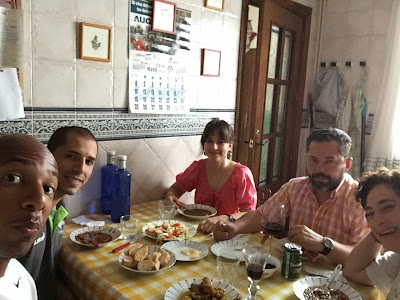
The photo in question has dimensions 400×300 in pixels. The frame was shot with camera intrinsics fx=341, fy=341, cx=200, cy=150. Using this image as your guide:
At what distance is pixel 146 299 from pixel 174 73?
1.49 meters

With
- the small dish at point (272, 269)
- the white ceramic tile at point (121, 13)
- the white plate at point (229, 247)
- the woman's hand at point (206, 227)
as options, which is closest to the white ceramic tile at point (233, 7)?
the white ceramic tile at point (121, 13)

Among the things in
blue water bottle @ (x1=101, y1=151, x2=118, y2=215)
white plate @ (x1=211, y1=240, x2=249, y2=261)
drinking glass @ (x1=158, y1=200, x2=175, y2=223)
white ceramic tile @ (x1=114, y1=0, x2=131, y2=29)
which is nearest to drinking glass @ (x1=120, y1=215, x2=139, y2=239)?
drinking glass @ (x1=158, y1=200, x2=175, y2=223)

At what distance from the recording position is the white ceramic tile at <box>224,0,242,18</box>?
2416 mm

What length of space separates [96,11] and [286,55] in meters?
1.87

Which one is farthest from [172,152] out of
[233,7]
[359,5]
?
[359,5]

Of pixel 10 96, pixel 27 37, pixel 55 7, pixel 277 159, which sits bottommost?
pixel 277 159

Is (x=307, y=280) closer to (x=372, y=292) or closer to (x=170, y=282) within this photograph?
(x=372, y=292)

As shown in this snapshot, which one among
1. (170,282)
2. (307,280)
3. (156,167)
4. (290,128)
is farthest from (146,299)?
(290,128)

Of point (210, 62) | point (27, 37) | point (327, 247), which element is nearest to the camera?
point (327, 247)

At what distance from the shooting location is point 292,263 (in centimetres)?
121

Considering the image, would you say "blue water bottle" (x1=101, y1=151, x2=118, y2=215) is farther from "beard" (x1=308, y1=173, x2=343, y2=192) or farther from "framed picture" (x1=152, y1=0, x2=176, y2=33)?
"beard" (x1=308, y1=173, x2=343, y2=192)

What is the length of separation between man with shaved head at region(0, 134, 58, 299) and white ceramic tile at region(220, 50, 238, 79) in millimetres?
1925

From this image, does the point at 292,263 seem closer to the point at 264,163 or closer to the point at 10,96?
the point at 10,96

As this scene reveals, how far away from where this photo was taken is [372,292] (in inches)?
47.1
